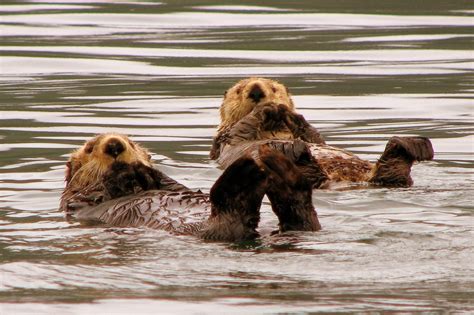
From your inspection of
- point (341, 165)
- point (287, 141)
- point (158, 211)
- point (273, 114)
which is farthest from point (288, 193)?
point (273, 114)

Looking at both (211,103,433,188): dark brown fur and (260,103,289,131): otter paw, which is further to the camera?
(260,103,289,131): otter paw

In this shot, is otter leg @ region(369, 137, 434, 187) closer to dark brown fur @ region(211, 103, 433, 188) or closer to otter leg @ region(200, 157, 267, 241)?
dark brown fur @ region(211, 103, 433, 188)

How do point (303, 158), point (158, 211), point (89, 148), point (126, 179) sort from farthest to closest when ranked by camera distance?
point (303, 158), point (89, 148), point (126, 179), point (158, 211)

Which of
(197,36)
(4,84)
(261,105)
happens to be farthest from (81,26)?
(261,105)

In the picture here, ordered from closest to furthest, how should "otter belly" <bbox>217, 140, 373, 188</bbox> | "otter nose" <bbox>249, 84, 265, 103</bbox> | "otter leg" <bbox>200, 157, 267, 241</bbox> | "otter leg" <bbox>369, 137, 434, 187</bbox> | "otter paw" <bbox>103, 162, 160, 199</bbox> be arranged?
"otter leg" <bbox>200, 157, 267, 241</bbox>
"otter paw" <bbox>103, 162, 160, 199</bbox>
"otter leg" <bbox>369, 137, 434, 187</bbox>
"otter belly" <bbox>217, 140, 373, 188</bbox>
"otter nose" <bbox>249, 84, 265, 103</bbox>

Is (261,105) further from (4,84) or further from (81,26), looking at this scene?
(81,26)

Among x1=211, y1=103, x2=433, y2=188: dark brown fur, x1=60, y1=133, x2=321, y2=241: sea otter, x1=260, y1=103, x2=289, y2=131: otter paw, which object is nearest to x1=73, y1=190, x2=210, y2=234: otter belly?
x1=60, y1=133, x2=321, y2=241: sea otter

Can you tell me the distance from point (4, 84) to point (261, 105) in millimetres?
5724

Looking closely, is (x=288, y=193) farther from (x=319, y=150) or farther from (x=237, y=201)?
(x=319, y=150)

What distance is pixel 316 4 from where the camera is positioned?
1916cm

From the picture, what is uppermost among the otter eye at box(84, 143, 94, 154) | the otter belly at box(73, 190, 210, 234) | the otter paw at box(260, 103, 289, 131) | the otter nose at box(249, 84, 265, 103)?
the otter nose at box(249, 84, 265, 103)

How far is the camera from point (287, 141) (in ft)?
26.4

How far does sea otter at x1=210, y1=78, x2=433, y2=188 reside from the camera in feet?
26.4

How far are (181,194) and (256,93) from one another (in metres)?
2.76
